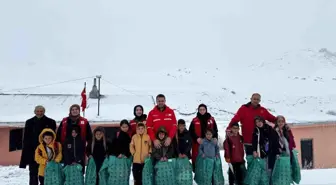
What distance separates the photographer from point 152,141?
213 inches

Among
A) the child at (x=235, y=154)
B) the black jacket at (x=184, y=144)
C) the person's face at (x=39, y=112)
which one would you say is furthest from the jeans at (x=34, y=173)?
the child at (x=235, y=154)

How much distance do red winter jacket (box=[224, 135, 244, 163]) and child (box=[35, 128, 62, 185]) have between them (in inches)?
115

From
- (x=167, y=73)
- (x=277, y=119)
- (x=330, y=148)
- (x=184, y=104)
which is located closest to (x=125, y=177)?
(x=277, y=119)

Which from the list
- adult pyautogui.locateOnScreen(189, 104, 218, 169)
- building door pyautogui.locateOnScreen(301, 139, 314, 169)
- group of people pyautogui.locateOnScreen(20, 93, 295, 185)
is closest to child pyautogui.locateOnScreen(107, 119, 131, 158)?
group of people pyautogui.locateOnScreen(20, 93, 295, 185)

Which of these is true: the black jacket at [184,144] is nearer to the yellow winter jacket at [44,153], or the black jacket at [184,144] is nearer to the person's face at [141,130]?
the person's face at [141,130]

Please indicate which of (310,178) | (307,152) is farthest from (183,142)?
(307,152)

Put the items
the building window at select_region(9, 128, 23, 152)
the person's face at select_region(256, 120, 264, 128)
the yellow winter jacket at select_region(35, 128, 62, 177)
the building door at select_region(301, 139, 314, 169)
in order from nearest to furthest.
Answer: the yellow winter jacket at select_region(35, 128, 62, 177)
the person's face at select_region(256, 120, 264, 128)
the building window at select_region(9, 128, 23, 152)
the building door at select_region(301, 139, 314, 169)

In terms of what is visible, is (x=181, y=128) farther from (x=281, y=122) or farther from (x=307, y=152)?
(x=307, y=152)

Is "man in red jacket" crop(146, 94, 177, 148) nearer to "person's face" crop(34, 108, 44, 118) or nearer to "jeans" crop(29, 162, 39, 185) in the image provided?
"person's face" crop(34, 108, 44, 118)

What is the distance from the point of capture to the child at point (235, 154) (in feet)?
18.7

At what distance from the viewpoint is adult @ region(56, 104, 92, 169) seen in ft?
18.1

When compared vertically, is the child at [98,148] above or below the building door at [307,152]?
above

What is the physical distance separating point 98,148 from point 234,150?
7.92ft

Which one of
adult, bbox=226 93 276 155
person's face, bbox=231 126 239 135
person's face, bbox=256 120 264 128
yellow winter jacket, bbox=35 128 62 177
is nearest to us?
yellow winter jacket, bbox=35 128 62 177
